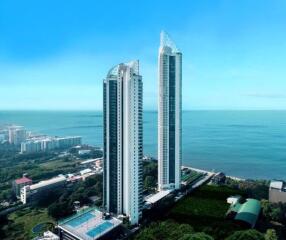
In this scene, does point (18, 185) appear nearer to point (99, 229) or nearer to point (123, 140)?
point (99, 229)

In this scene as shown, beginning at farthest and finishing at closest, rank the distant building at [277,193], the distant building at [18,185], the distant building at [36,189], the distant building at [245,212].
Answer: the distant building at [18,185], the distant building at [36,189], the distant building at [277,193], the distant building at [245,212]

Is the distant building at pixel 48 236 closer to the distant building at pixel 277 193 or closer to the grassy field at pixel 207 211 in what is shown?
the grassy field at pixel 207 211

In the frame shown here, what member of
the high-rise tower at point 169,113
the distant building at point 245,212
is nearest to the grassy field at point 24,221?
the high-rise tower at point 169,113

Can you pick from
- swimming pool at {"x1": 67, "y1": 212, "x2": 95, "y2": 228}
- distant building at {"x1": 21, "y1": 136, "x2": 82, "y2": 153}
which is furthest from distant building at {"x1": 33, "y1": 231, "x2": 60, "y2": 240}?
distant building at {"x1": 21, "y1": 136, "x2": 82, "y2": 153}

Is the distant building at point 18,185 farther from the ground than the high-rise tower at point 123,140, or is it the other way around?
the high-rise tower at point 123,140

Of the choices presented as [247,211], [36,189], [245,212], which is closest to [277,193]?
[247,211]

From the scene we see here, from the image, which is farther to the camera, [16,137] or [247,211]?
[16,137]
